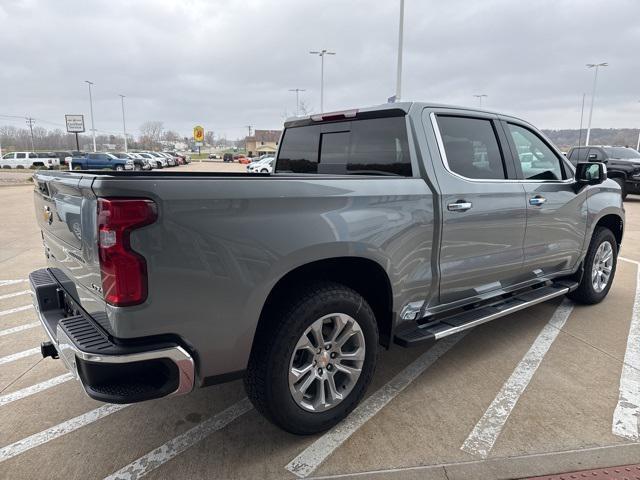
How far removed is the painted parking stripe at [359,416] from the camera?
2.48 meters

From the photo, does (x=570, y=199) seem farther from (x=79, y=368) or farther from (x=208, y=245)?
(x=79, y=368)

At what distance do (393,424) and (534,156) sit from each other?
2.69 m

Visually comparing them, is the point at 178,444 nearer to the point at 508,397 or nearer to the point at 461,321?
the point at 461,321

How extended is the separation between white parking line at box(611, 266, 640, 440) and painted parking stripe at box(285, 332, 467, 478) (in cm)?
127

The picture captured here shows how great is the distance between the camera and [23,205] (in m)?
14.3

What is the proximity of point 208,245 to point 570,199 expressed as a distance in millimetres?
A: 3544

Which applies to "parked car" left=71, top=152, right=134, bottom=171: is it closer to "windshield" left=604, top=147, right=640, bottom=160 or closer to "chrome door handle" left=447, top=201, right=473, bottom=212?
"windshield" left=604, top=147, right=640, bottom=160

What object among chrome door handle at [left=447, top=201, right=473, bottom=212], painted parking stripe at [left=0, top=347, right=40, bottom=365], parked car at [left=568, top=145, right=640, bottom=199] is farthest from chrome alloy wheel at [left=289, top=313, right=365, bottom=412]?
parked car at [left=568, top=145, right=640, bottom=199]

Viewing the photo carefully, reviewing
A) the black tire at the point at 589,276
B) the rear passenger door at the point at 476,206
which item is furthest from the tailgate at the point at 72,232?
the black tire at the point at 589,276

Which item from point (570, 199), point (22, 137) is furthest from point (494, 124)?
point (22, 137)

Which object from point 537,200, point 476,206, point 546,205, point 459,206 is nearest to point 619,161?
point 546,205

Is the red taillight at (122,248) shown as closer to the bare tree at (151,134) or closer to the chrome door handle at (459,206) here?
the chrome door handle at (459,206)

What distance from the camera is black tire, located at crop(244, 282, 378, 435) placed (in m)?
2.37

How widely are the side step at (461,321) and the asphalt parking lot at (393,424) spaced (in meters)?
0.44
